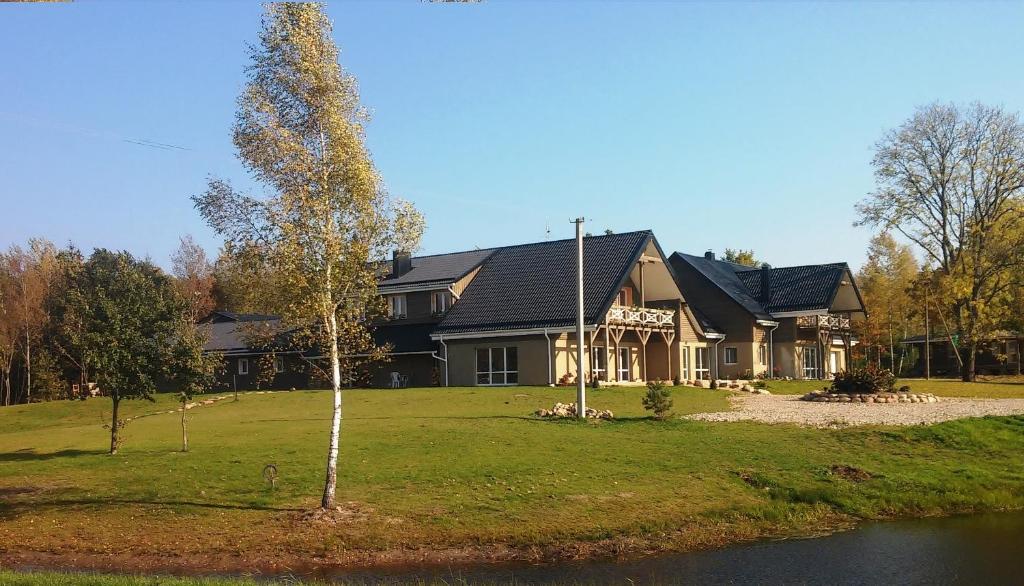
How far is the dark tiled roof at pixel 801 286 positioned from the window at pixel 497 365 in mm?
20673

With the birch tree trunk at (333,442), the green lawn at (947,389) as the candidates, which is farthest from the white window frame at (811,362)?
the birch tree trunk at (333,442)

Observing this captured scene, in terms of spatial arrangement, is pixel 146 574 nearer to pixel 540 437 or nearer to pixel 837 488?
pixel 540 437

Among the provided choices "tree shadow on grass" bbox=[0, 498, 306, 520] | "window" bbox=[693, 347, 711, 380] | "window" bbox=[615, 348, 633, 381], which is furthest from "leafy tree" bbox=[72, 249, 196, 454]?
"window" bbox=[693, 347, 711, 380]

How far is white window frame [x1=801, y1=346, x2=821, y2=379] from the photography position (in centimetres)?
5668

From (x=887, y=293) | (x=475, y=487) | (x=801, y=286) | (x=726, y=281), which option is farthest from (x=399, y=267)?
(x=887, y=293)

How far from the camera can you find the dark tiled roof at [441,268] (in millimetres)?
47234

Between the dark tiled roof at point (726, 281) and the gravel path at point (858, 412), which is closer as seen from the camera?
the gravel path at point (858, 412)

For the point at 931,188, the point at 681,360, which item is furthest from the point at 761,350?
the point at 931,188

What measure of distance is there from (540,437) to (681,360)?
26.1 m

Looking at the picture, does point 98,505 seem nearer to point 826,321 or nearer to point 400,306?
point 400,306

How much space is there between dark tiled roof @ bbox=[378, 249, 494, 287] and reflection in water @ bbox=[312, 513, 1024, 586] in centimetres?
3217

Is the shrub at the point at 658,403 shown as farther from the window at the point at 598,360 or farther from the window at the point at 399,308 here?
the window at the point at 399,308

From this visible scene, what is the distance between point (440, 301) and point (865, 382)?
837 inches

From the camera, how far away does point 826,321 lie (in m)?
56.6
